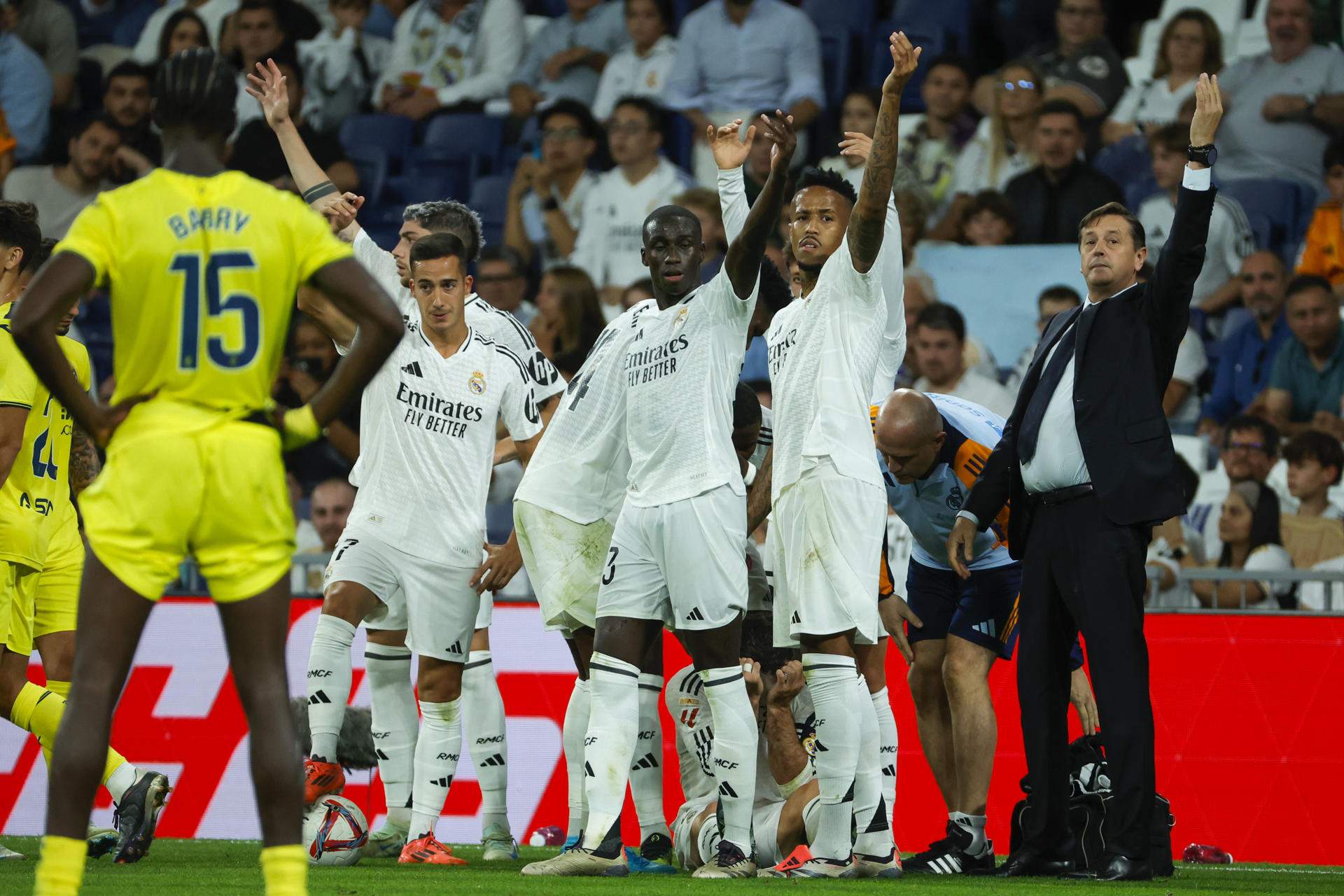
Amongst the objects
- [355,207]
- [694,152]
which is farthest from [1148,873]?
[694,152]

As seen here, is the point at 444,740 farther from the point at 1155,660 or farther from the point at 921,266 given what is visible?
the point at 921,266

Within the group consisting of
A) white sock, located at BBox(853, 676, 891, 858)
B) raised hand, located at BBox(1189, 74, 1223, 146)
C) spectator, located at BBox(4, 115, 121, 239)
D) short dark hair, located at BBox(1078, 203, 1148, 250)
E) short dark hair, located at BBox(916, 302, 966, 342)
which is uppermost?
spectator, located at BBox(4, 115, 121, 239)

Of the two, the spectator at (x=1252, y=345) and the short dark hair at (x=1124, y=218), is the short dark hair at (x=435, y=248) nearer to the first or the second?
the short dark hair at (x=1124, y=218)

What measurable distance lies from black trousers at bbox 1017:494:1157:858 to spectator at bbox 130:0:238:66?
11995mm

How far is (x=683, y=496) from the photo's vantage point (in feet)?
20.7

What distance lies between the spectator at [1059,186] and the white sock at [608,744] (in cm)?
729

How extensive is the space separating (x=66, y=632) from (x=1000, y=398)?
646 centimetres

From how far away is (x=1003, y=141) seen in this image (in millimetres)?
13023

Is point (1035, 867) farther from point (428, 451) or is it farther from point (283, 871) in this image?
point (283, 871)

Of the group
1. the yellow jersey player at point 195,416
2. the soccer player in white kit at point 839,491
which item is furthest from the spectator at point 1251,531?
the yellow jersey player at point 195,416

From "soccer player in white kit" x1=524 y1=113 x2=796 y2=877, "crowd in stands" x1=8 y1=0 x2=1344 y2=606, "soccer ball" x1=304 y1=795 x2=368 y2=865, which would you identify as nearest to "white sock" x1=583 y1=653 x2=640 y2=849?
"soccer player in white kit" x1=524 y1=113 x2=796 y2=877

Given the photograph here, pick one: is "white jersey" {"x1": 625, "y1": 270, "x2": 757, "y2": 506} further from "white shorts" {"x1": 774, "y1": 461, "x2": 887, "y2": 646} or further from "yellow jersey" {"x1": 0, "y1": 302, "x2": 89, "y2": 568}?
"yellow jersey" {"x1": 0, "y1": 302, "x2": 89, "y2": 568}

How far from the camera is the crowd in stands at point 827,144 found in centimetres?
1124

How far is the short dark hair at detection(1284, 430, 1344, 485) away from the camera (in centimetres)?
1023
